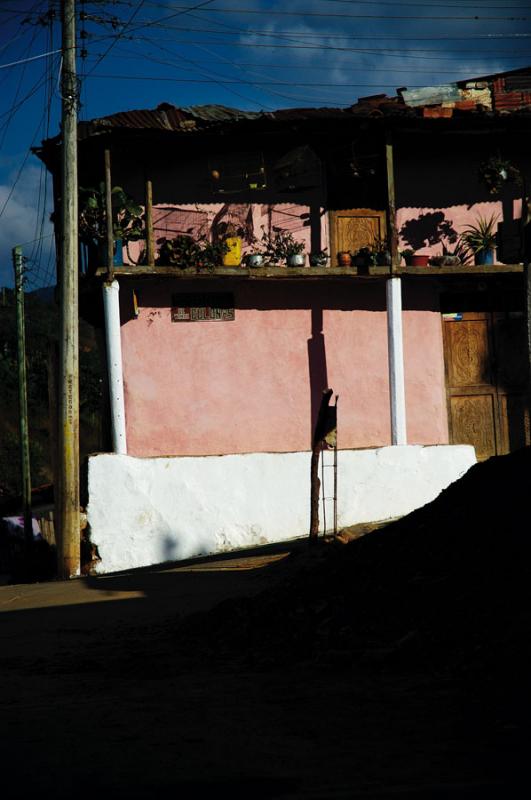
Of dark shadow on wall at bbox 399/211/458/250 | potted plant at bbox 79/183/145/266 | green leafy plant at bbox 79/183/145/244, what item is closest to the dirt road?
potted plant at bbox 79/183/145/266

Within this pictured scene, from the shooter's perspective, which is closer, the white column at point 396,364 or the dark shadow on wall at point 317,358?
the white column at point 396,364

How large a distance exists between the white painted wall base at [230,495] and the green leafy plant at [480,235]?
324 centimetres

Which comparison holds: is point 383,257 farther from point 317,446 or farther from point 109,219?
point 317,446

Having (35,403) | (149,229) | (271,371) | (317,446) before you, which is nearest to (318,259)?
(271,371)

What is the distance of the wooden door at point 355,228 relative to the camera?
17.4 meters

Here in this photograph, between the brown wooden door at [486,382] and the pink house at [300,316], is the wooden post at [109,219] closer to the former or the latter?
the pink house at [300,316]

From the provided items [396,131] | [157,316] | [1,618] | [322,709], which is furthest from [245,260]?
[322,709]

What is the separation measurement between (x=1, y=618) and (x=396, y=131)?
405 inches

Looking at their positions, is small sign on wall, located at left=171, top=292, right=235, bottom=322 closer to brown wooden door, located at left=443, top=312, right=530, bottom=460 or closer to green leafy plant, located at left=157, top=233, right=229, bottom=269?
green leafy plant, located at left=157, top=233, right=229, bottom=269

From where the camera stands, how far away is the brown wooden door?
698 inches

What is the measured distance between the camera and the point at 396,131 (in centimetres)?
1664

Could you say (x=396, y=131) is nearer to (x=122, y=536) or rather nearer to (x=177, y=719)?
(x=122, y=536)

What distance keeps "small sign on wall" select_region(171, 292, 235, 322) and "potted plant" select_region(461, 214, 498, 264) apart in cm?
396

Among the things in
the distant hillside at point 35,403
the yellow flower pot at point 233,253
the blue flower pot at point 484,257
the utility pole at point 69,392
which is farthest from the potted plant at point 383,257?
the distant hillside at point 35,403
